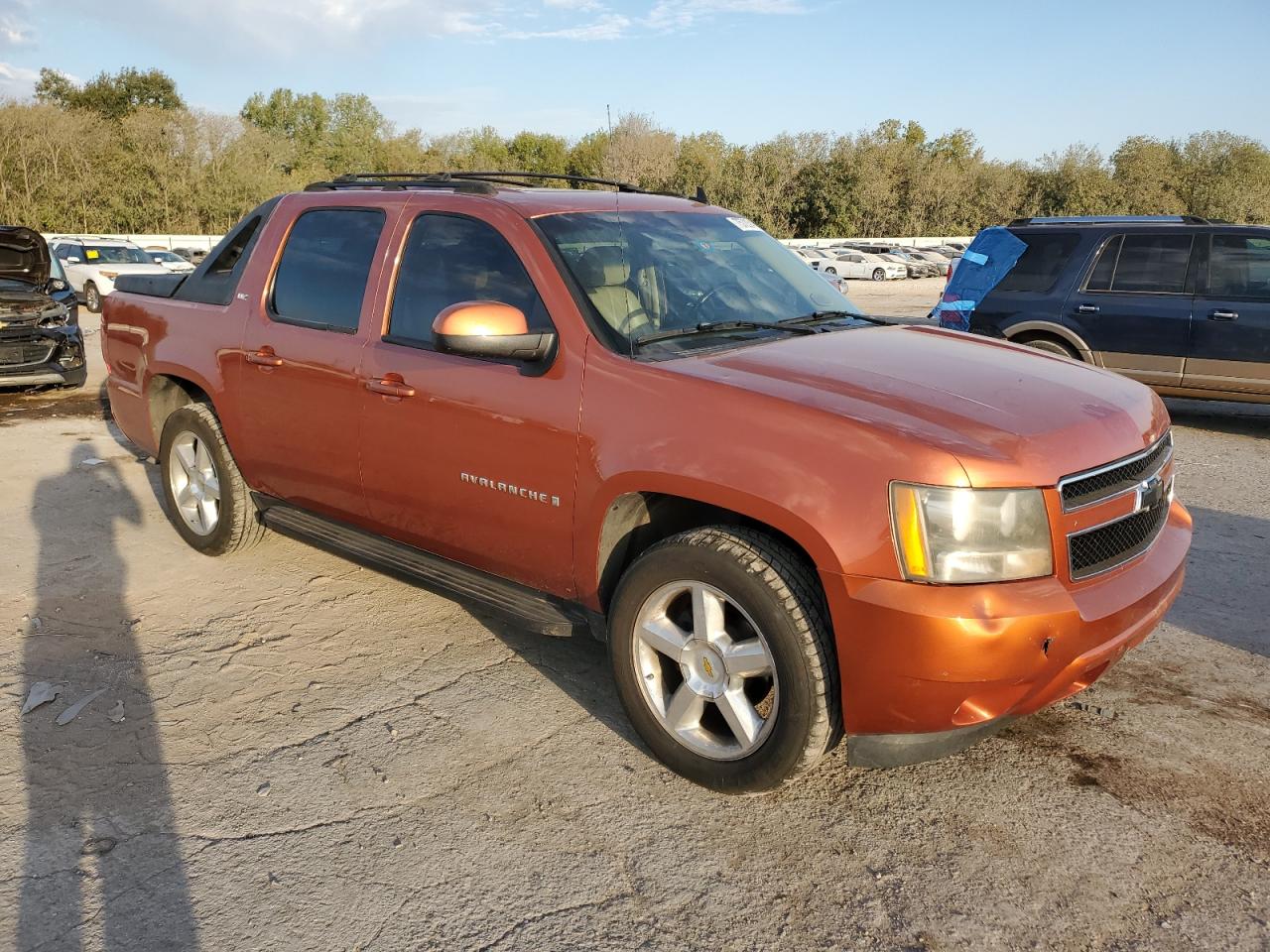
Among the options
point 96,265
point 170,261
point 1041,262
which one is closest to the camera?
point 1041,262

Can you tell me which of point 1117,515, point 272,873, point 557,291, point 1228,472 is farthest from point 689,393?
point 1228,472

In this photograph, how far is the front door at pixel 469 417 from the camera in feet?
11.3

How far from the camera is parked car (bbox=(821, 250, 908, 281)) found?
40.7 metres

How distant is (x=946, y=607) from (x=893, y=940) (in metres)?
0.84

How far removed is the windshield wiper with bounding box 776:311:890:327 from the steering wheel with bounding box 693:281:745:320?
0.76 ft

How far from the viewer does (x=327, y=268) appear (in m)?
4.44

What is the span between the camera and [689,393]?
10.0ft

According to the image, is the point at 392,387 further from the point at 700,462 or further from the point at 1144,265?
the point at 1144,265

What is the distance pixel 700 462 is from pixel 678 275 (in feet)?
3.76

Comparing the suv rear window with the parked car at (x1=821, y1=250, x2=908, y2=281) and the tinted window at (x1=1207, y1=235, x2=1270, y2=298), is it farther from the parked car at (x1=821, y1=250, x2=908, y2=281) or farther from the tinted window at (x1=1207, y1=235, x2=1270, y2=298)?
the parked car at (x1=821, y1=250, x2=908, y2=281)

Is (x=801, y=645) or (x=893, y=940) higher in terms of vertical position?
(x=801, y=645)

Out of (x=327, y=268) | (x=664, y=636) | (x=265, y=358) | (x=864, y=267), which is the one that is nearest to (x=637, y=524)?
(x=664, y=636)

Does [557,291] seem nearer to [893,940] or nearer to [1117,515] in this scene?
[1117,515]

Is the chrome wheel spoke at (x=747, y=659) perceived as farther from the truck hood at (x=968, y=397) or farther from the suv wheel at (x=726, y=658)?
the truck hood at (x=968, y=397)
